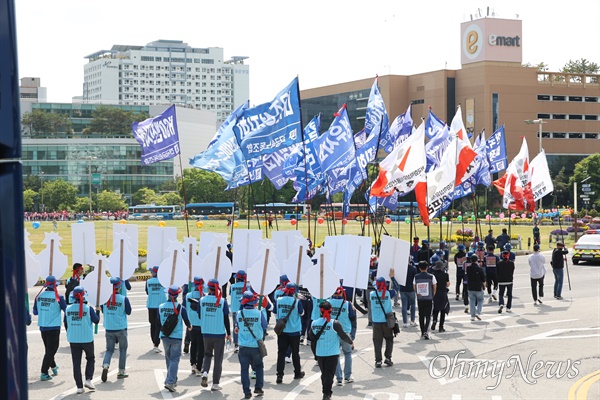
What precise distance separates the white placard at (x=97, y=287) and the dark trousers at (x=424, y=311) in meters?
6.64

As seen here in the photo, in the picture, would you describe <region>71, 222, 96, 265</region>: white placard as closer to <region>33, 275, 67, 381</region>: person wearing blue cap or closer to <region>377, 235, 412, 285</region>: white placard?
<region>33, 275, 67, 381</region>: person wearing blue cap

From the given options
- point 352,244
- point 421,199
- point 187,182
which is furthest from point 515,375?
point 187,182

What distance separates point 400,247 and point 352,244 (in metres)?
1.76

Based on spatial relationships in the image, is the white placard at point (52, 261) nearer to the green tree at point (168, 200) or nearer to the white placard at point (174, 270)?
the white placard at point (174, 270)

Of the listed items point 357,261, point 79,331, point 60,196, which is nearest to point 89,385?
point 79,331

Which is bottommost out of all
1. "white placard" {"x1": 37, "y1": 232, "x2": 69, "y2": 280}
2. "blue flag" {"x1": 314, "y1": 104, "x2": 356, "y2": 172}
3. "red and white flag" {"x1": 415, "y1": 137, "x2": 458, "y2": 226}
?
"white placard" {"x1": 37, "y1": 232, "x2": 69, "y2": 280}

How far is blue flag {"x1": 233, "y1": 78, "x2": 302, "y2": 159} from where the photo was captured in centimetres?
2306

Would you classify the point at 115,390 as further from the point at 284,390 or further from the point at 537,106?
the point at 537,106

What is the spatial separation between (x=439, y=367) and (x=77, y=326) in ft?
20.5

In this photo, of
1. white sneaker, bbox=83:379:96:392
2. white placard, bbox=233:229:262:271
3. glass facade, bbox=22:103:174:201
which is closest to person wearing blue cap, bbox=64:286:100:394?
white sneaker, bbox=83:379:96:392

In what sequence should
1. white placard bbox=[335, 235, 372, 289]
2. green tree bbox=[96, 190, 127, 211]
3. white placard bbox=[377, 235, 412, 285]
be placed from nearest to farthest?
white placard bbox=[335, 235, 372, 289] → white placard bbox=[377, 235, 412, 285] → green tree bbox=[96, 190, 127, 211]

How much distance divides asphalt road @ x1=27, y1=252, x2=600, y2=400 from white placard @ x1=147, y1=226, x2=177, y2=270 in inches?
70.3

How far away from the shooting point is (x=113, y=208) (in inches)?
4771

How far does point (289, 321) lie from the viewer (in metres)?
13.8
